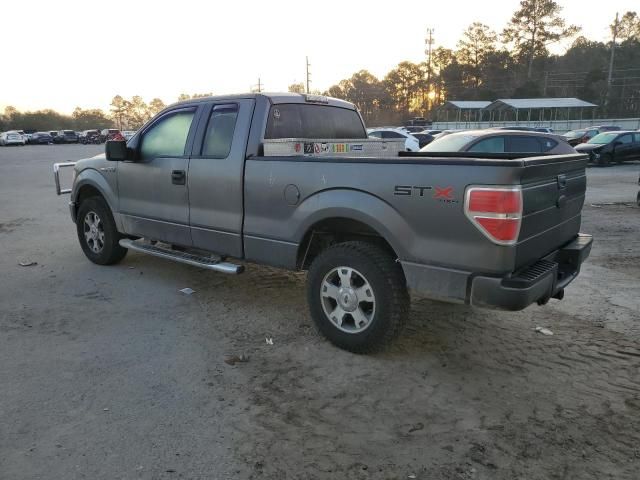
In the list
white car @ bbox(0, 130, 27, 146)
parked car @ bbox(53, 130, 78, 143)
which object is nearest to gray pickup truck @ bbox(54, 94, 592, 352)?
white car @ bbox(0, 130, 27, 146)

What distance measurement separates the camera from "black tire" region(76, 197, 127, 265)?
6289 millimetres

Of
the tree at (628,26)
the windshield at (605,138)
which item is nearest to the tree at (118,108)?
the tree at (628,26)

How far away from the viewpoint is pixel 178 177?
5.19 metres

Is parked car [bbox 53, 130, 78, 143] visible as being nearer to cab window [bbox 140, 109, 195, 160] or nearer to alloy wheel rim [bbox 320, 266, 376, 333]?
cab window [bbox 140, 109, 195, 160]

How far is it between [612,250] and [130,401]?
21.7 feet

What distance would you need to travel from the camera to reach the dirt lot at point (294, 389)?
2746mm

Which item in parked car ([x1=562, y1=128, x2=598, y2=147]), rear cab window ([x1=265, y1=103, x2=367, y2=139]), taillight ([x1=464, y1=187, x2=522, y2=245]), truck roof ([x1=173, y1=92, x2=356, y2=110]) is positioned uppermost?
truck roof ([x1=173, y1=92, x2=356, y2=110])

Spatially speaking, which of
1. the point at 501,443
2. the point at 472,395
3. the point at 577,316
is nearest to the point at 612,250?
the point at 577,316

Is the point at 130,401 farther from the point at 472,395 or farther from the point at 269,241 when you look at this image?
the point at 472,395

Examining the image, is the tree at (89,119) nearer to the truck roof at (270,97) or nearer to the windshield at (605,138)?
the windshield at (605,138)

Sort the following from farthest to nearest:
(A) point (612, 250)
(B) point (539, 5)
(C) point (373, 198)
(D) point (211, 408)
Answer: (B) point (539, 5) → (A) point (612, 250) → (C) point (373, 198) → (D) point (211, 408)

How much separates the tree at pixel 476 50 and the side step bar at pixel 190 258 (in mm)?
89181

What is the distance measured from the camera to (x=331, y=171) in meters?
3.91

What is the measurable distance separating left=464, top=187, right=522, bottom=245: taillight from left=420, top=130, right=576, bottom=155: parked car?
22.2ft
